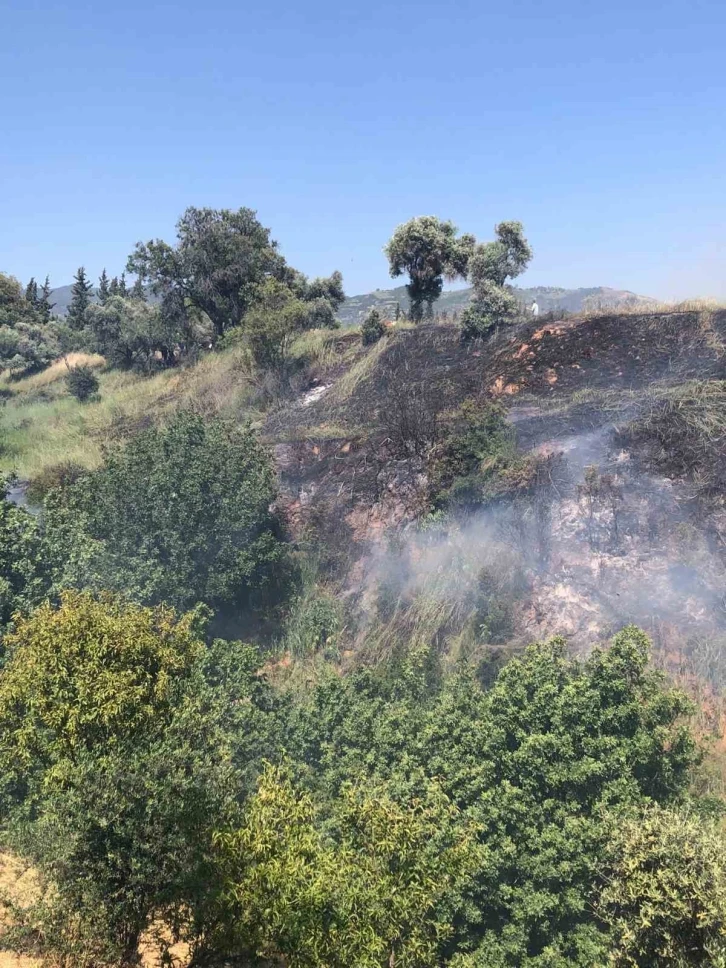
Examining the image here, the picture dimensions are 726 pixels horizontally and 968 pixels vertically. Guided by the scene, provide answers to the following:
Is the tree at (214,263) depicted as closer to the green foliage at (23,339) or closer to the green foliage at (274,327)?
the green foliage at (274,327)

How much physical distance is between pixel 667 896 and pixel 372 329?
2178cm

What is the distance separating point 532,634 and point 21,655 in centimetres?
776

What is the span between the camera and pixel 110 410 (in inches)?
1037

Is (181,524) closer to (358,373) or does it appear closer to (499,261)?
(358,373)

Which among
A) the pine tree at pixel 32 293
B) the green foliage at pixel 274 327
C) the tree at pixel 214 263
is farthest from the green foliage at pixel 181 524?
the pine tree at pixel 32 293

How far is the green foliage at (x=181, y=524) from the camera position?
11586mm

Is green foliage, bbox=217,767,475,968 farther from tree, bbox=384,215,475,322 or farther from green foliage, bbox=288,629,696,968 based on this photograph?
tree, bbox=384,215,475,322

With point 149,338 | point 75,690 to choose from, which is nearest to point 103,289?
point 149,338

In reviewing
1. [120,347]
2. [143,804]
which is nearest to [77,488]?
[143,804]

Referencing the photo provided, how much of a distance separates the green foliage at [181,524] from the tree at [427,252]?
14.0m

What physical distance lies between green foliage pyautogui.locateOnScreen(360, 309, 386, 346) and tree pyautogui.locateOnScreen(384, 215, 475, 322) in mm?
2121

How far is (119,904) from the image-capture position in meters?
5.48

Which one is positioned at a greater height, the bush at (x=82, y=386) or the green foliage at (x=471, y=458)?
the bush at (x=82, y=386)

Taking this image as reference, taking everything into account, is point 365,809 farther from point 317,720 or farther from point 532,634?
point 532,634
